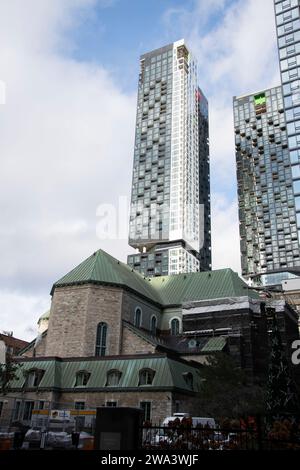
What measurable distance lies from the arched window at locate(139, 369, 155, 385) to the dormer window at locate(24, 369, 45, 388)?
904 centimetres

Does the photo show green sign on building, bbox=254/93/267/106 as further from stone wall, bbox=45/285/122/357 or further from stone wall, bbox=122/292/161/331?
stone wall, bbox=45/285/122/357

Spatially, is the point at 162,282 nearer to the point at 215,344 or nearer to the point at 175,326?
the point at 175,326

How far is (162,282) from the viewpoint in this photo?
60.8 meters

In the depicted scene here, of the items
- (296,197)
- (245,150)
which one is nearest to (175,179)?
(245,150)

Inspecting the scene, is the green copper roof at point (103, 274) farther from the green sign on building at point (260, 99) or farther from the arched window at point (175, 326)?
the green sign on building at point (260, 99)

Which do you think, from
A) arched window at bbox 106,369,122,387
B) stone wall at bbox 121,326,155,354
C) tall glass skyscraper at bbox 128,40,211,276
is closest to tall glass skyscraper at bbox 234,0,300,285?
tall glass skyscraper at bbox 128,40,211,276

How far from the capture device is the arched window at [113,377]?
121ft

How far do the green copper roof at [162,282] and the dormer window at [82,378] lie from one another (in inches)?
383

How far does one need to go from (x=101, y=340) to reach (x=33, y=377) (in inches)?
284

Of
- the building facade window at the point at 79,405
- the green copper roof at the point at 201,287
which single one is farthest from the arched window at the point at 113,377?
the green copper roof at the point at 201,287

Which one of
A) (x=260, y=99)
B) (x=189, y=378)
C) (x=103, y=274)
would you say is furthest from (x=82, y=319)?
(x=260, y=99)

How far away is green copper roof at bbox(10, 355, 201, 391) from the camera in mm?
35375

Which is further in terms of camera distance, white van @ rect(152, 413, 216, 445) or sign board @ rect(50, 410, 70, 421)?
sign board @ rect(50, 410, 70, 421)
